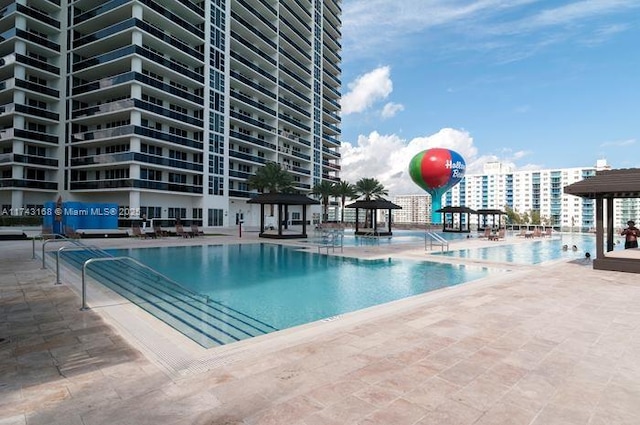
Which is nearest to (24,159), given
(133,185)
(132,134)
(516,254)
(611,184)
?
(132,134)

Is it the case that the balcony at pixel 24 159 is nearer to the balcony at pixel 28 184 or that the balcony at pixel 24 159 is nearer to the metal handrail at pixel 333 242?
the balcony at pixel 28 184

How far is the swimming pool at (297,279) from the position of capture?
852 centimetres

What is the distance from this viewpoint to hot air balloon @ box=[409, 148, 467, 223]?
5512 centimetres

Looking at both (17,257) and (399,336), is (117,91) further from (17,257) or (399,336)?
(399,336)

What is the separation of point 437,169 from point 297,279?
48121mm

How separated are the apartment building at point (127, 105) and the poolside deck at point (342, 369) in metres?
35.2

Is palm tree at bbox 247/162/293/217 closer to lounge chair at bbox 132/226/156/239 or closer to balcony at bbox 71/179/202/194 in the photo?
balcony at bbox 71/179/202/194

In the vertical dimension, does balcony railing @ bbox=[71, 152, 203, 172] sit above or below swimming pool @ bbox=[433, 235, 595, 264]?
above

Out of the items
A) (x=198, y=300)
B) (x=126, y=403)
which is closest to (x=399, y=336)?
(x=126, y=403)

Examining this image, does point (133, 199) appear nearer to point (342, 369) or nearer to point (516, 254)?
point (516, 254)

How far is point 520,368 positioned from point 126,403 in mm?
4362

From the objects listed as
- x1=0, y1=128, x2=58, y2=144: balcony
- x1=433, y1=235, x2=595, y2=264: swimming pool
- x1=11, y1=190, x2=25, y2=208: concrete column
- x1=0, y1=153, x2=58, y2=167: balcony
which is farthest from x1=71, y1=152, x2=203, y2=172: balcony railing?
x1=433, y1=235, x2=595, y2=264: swimming pool

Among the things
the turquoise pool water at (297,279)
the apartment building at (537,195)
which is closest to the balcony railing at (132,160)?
the turquoise pool water at (297,279)

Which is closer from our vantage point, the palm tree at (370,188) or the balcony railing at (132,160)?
the balcony railing at (132,160)
